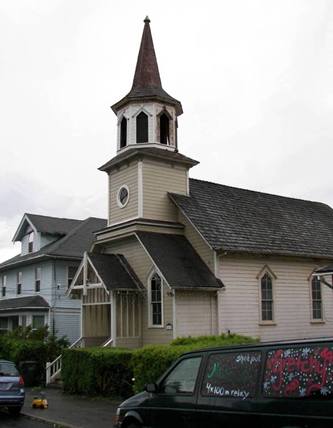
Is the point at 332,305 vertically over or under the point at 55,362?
over

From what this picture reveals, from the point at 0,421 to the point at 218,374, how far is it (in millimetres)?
9140

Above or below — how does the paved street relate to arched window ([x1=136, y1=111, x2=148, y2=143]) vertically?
below

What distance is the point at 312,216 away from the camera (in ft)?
103

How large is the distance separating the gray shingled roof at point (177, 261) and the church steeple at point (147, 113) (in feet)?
15.0

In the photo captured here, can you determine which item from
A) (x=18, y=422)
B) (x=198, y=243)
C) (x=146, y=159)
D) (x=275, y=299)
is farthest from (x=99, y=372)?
(x=146, y=159)

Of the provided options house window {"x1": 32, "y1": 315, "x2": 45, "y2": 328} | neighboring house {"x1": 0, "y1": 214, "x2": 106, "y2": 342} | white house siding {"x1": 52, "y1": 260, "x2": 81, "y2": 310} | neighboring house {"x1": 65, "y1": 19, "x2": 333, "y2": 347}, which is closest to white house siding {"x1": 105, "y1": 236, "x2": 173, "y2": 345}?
neighboring house {"x1": 65, "y1": 19, "x2": 333, "y2": 347}

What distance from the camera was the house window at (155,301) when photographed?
75.6 ft

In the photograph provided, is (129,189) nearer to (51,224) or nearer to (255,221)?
(255,221)

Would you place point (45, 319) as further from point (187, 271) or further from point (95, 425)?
point (95, 425)

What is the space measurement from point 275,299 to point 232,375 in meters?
17.9

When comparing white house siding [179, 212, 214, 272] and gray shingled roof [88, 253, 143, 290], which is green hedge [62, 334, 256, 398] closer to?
gray shingled roof [88, 253, 143, 290]

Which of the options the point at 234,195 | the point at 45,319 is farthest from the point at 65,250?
the point at 234,195

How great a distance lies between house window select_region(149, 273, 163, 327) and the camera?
2303 centimetres

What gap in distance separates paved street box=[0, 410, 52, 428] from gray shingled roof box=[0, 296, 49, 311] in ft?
62.8
